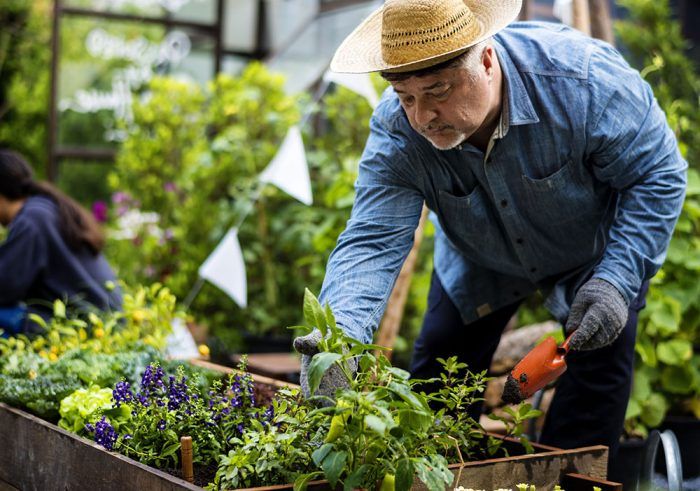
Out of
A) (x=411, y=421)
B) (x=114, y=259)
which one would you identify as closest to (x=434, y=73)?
(x=411, y=421)

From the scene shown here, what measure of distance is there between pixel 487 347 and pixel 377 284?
697mm

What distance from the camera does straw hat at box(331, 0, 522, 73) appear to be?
1.96m

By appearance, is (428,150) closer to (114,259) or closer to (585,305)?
(585,305)

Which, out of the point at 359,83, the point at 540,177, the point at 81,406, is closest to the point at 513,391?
the point at 540,177

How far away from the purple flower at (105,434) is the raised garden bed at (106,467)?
0.03m

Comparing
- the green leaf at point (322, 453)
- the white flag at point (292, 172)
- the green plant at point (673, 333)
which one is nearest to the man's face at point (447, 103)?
the green leaf at point (322, 453)

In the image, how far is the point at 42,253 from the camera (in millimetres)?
4047

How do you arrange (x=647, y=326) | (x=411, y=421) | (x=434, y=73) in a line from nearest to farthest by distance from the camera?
1. (x=411, y=421)
2. (x=434, y=73)
3. (x=647, y=326)

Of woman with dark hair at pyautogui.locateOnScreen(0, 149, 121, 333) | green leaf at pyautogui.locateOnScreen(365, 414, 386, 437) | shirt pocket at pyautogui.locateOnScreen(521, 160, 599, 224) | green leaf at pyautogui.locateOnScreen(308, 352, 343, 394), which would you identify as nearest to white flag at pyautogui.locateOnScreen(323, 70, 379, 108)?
woman with dark hair at pyautogui.locateOnScreen(0, 149, 121, 333)

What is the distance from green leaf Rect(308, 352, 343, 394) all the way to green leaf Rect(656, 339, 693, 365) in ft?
6.96

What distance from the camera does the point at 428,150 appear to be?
88.7 inches

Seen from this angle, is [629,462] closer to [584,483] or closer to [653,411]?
[653,411]

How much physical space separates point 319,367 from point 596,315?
0.75 metres

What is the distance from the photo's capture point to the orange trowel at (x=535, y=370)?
2018mm
